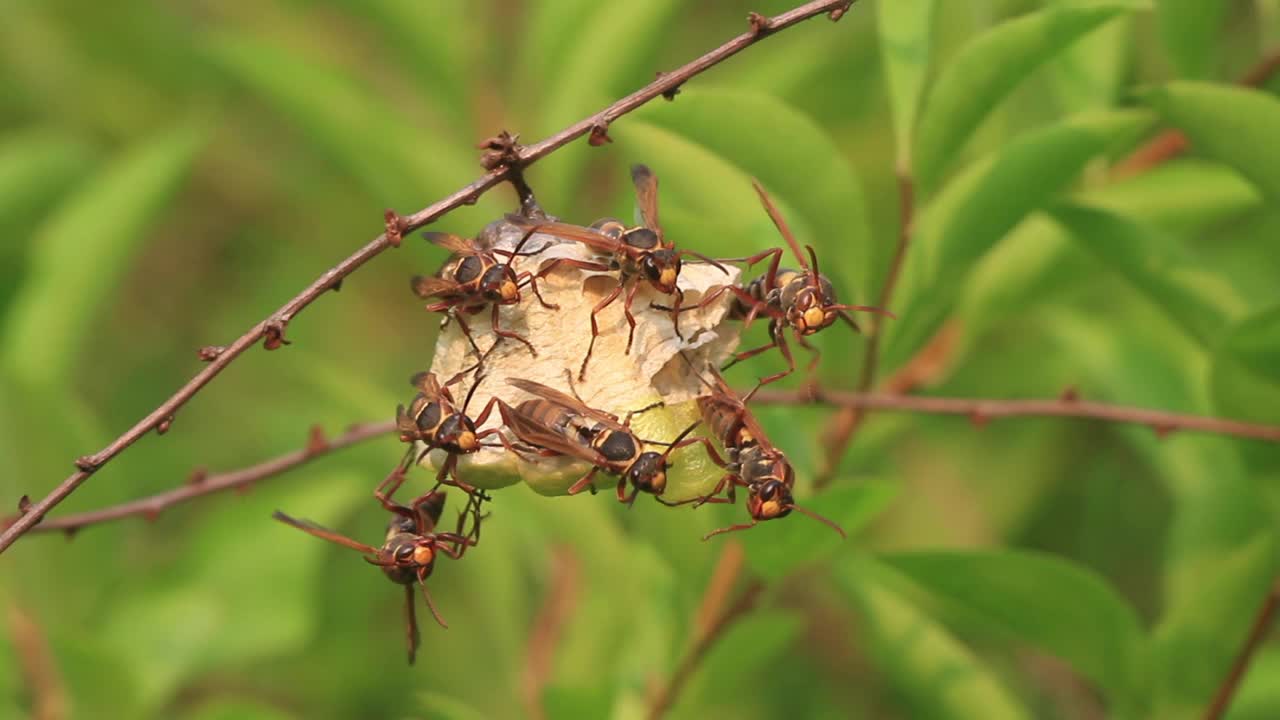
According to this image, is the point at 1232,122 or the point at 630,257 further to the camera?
the point at 1232,122

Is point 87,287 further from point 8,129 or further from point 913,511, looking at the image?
point 913,511

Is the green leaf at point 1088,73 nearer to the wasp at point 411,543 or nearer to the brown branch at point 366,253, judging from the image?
the brown branch at point 366,253

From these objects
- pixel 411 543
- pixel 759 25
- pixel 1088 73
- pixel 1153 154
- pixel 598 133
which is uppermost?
pixel 1153 154

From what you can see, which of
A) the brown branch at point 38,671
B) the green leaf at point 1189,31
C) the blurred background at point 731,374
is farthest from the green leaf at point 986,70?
the brown branch at point 38,671

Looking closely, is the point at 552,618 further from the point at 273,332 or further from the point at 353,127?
the point at 273,332

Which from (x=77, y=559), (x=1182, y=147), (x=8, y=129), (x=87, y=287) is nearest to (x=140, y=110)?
(x=8, y=129)

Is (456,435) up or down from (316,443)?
down

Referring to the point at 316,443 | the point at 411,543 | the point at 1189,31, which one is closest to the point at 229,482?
the point at 316,443
